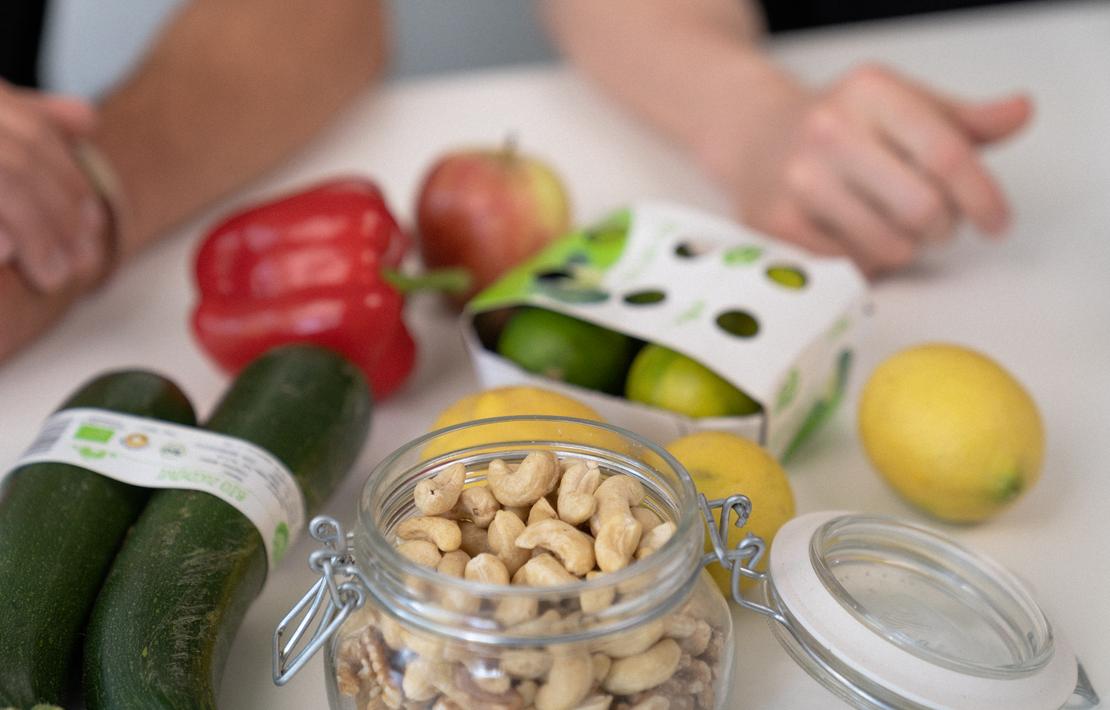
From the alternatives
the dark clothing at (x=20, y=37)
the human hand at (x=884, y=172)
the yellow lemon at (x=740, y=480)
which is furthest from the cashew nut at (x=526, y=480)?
the dark clothing at (x=20, y=37)

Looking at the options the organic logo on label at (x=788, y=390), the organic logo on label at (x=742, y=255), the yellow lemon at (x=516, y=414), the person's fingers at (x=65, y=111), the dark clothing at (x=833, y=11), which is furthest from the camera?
the dark clothing at (x=833, y=11)

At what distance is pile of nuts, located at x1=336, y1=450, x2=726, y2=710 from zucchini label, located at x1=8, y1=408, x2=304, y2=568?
134 mm

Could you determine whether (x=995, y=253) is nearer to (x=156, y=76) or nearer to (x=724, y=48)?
(x=724, y=48)

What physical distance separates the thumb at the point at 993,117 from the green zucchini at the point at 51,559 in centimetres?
76

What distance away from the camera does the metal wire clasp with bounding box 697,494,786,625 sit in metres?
0.49

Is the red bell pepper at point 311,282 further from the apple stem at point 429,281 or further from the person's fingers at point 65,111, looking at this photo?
the person's fingers at point 65,111

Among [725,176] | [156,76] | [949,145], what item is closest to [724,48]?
[725,176]

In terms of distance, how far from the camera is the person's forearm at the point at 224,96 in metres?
1.04

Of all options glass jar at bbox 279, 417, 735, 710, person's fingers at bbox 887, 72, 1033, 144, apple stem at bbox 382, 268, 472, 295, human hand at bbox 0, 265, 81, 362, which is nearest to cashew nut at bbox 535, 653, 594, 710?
glass jar at bbox 279, 417, 735, 710

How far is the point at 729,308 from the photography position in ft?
2.44

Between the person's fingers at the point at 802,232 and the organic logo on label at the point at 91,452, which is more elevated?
the organic logo on label at the point at 91,452

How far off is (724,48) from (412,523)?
859 millimetres

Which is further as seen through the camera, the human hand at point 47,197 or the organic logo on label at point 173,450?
the human hand at point 47,197

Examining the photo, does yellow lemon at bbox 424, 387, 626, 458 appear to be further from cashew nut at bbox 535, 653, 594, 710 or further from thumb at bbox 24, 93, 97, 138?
thumb at bbox 24, 93, 97, 138
